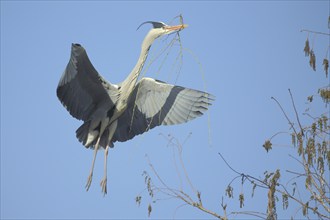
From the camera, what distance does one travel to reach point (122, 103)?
822cm

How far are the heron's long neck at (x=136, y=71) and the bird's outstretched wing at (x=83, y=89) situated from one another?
8.9 inches

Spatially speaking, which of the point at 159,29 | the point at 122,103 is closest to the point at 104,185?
the point at 122,103

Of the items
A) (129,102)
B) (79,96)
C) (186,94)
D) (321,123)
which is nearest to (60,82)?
(79,96)

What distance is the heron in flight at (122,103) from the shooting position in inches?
316

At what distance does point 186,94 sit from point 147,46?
3.06ft

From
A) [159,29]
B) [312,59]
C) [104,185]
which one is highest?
[159,29]

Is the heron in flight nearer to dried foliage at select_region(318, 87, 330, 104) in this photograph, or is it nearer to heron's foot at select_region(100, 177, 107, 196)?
heron's foot at select_region(100, 177, 107, 196)

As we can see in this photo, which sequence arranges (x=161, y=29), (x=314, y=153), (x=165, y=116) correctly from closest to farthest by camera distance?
(x=314, y=153) < (x=161, y=29) < (x=165, y=116)

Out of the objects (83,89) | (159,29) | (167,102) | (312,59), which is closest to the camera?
(312,59)

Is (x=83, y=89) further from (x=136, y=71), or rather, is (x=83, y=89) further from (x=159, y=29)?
(x=159, y=29)

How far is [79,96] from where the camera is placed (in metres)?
8.27

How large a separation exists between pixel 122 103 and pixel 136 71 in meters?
0.50

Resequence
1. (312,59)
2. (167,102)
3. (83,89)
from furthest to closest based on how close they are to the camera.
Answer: (167,102) < (83,89) < (312,59)

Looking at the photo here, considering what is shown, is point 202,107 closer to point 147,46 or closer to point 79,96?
point 147,46
